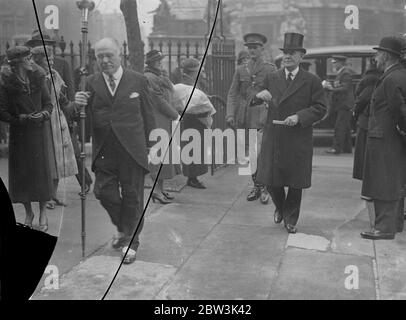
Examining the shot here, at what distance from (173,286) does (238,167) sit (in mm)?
3846

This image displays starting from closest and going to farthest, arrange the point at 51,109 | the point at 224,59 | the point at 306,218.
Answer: the point at 51,109 < the point at 306,218 < the point at 224,59

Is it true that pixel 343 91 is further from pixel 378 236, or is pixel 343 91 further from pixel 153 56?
pixel 153 56

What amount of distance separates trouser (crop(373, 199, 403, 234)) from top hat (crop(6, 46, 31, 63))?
266 centimetres

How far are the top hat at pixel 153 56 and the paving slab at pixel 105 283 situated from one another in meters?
0.96

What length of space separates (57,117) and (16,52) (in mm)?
842

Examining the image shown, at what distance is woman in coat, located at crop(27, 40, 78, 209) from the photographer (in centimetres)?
204

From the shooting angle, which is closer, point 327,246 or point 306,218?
point 327,246

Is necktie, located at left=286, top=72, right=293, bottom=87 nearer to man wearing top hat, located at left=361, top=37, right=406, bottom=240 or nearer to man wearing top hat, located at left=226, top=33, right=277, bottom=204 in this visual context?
man wearing top hat, located at left=361, top=37, right=406, bottom=240

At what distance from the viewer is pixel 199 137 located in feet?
18.5

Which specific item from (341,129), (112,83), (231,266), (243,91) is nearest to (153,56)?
(112,83)

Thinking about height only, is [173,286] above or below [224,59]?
below

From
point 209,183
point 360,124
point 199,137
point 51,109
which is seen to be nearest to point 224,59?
point 199,137

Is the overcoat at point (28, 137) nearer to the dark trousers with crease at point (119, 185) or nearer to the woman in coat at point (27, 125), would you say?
the woman in coat at point (27, 125)

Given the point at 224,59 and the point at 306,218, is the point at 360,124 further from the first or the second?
the point at 224,59
